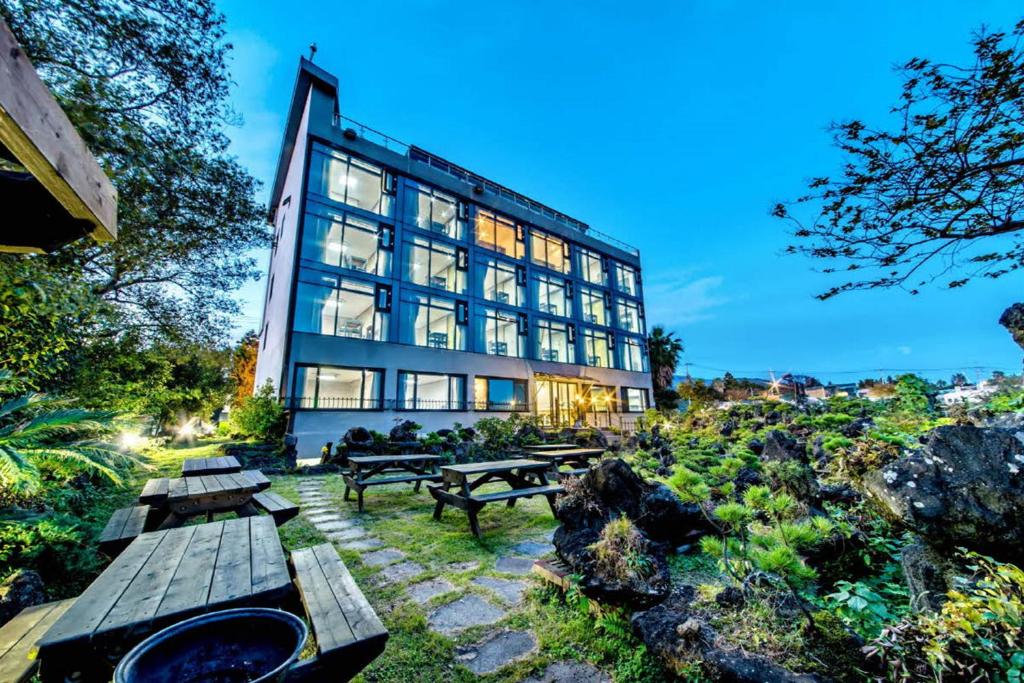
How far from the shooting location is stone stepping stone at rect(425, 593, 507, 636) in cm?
285

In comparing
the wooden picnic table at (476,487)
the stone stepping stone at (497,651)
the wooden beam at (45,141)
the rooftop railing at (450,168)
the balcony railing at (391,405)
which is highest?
the rooftop railing at (450,168)

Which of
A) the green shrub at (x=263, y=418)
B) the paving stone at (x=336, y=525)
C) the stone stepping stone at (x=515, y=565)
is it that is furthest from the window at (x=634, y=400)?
the stone stepping stone at (x=515, y=565)

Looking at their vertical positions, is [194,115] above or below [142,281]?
above

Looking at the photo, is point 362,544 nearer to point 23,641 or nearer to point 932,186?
point 23,641

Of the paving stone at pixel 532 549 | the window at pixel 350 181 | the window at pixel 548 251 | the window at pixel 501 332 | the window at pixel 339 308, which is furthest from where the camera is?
the window at pixel 548 251

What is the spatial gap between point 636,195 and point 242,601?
14761 centimetres

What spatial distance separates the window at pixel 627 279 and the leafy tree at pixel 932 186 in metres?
24.3

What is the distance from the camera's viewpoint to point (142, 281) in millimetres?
12031

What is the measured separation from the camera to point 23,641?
1883mm

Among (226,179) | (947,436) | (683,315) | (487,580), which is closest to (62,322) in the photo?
(226,179)

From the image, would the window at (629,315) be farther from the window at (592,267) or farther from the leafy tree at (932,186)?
the leafy tree at (932,186)

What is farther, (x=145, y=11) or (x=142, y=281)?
(x=142, y=281)

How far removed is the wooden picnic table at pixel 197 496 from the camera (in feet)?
13.0

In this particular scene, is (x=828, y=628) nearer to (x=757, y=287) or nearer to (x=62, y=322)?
(x=62, y=322)
